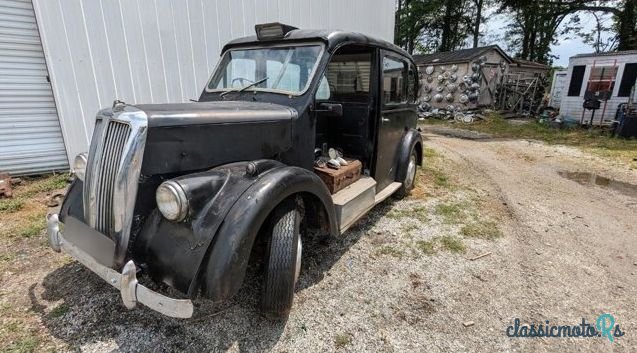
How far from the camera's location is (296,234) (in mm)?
2273

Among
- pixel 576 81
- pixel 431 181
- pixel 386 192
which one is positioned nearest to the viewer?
pixel 386 192

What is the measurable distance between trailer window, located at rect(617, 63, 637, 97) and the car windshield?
13658mm

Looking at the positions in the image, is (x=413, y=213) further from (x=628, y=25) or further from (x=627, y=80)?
(x=628, y=25)

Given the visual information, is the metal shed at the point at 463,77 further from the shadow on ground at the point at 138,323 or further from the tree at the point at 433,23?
the shadow on ground at the point at 138,323

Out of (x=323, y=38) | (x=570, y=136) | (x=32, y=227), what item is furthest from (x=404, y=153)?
(x=570, y=136)

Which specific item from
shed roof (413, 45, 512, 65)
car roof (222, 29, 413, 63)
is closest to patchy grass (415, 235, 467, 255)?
car roof (222, 29, 413, 63)

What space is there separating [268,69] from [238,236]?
178 centimetres

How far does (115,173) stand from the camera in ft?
6.56

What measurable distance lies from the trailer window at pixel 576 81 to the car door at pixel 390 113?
1198cm

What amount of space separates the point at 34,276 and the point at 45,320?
2.40 ft

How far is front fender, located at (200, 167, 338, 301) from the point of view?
183cm

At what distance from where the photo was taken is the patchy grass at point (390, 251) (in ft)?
10.8

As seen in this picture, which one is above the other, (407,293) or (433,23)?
(433,23)

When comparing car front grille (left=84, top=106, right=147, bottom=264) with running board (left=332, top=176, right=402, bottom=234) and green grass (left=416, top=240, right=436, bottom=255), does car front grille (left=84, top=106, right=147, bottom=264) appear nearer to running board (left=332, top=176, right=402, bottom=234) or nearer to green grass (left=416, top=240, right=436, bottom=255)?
running board (left=332, top=176, right=402, bottom=234)
